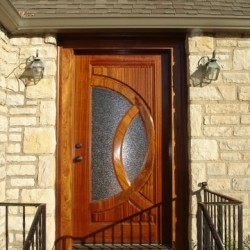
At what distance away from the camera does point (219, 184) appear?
415 cm

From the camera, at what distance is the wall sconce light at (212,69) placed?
4078 mm

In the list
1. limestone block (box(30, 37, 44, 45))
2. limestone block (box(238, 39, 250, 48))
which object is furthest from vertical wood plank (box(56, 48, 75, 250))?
limestone block (box(238, 39, 250, 48))

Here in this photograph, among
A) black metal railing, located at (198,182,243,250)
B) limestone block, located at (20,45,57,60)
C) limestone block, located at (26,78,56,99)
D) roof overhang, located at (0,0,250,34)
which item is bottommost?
black metal railing, located at (198,182,243,250)

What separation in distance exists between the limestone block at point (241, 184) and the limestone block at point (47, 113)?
2134mm

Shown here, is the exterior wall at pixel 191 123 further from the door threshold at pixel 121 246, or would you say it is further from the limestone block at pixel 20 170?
the door threshold at pixel 121 246

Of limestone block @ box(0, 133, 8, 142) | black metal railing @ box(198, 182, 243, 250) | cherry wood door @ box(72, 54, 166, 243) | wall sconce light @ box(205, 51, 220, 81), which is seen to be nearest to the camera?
black metal railing @ box(198, 182, 243, 250)

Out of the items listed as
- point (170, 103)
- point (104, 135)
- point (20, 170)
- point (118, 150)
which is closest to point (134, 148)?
point (118, 150)

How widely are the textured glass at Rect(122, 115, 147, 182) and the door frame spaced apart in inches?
12.1

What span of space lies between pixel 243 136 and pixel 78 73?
2033 millimetres

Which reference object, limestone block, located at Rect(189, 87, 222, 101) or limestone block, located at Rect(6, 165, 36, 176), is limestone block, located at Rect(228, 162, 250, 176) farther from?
limestone block, located at Rect(6, 165, 36, 176)

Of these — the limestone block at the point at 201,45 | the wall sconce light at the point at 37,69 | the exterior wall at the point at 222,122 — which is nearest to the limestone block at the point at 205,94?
the exterior wall at the point at 222,122

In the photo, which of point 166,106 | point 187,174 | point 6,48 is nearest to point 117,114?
point 166,106

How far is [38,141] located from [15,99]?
0.54 metres

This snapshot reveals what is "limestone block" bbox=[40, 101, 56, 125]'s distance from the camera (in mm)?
4172
